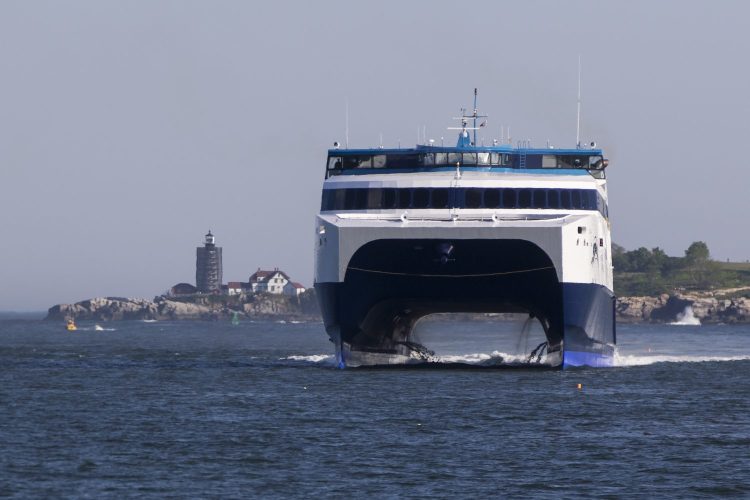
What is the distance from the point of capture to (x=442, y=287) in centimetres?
4916

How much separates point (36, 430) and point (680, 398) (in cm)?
1863

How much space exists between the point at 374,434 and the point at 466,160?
18540 mm

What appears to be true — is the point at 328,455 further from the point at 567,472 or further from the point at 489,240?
the point at 489,240

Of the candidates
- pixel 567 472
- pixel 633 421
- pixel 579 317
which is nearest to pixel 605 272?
pixel 579 317

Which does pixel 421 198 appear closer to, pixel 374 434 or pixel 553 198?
pixel 553 198

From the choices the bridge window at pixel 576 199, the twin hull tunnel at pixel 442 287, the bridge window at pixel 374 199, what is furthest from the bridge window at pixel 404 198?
the bridge window at pixel 576 199

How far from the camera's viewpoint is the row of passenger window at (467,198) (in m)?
48.6

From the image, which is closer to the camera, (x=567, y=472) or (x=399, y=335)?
(x=567, y=472)

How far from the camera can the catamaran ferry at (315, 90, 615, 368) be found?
152 feet

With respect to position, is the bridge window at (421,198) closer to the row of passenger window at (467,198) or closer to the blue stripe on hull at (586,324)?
the row of passenger window at (467,198)

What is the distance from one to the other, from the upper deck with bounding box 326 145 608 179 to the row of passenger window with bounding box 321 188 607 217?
1.62 meters

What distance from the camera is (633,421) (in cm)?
3712

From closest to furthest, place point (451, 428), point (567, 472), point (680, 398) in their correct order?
point (567, 472), point (451, 428), point (680, 398)

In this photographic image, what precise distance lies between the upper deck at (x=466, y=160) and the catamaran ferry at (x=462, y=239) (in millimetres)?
44
